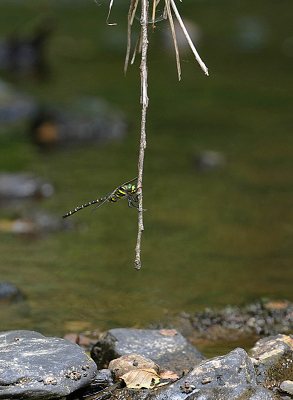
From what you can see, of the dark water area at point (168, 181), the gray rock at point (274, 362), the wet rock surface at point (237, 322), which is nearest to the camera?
the gray rock at point (274, 362)

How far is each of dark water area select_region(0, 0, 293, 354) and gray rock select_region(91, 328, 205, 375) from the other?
1.00 metres

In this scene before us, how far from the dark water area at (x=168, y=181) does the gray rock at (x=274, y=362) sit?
166cm

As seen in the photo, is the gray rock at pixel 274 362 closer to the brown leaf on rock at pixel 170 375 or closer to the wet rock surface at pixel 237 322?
the brown leaf on rock at pixel 170 375

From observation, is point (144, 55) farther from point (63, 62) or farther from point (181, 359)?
point (63, 62)

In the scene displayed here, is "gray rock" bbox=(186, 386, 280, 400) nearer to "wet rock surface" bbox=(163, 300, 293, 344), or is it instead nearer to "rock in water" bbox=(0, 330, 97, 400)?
"rock in water" bbox=(0, 330, 97, 400)

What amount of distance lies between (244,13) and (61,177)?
51.8ft

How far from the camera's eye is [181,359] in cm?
373

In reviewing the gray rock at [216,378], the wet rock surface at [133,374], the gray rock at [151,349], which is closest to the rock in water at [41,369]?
the wet rock surface at [133,374]

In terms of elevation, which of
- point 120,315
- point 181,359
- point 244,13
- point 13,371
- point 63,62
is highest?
point 244,13

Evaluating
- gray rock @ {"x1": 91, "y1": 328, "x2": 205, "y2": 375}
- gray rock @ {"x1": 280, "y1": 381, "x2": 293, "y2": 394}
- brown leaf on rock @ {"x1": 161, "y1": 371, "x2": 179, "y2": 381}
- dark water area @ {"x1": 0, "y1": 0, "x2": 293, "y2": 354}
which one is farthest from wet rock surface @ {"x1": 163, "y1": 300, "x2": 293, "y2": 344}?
gray rock @ {"x1": 280, "y1": 381, "x2": 293, "y2": 394}

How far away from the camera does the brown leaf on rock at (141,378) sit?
3138mm

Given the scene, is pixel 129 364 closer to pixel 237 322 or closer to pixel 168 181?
pixel 237 322

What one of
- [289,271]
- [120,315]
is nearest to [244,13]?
[289,271]

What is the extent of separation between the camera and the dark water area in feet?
18.1
